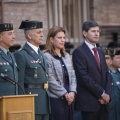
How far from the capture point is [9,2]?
13.3 metres

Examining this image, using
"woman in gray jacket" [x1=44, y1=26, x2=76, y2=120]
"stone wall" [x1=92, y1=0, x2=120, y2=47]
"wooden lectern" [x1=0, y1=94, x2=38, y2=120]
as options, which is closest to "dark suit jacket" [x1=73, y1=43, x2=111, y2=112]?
"woman in gray jacket" [x1=44, y1=26, x2=76, y2=120]

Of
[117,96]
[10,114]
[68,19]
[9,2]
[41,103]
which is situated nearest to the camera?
[10,114]

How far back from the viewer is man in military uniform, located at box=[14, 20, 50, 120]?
8.77 m

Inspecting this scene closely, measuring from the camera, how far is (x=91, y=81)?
9328 millimetres

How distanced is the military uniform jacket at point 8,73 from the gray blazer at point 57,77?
76 cm

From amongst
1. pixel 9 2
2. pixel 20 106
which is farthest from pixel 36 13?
pixel 20 106

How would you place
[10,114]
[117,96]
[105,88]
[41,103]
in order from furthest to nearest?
[117,96] < [105,88] < [41,103] < [10,114]

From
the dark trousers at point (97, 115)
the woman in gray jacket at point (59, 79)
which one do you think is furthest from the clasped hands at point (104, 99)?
the woman in gray jacket at point (59, 79)

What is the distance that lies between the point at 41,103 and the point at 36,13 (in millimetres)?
5105

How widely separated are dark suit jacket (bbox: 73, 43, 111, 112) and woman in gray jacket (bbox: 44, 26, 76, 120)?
0.56ft

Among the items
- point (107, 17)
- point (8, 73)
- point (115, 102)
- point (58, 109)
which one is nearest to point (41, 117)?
point (58, 109)

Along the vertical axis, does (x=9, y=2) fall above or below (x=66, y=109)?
above

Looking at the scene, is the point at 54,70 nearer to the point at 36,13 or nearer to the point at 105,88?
the point at 105,88

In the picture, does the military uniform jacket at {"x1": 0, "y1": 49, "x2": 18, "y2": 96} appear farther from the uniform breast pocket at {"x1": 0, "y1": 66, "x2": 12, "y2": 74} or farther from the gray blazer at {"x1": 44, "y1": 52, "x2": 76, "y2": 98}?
the gray blazer at {"x1": 44, "y1": 52, "x2": 76, "y2": 98}
